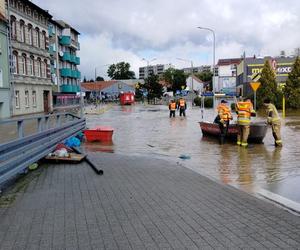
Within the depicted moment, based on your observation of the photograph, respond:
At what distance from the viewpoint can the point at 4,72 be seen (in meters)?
38.7

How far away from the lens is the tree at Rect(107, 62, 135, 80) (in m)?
182

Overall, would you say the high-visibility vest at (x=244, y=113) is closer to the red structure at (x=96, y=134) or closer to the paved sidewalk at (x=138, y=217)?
the red structure at (x=96, y=134)

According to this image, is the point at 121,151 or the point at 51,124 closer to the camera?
the point at 51,124

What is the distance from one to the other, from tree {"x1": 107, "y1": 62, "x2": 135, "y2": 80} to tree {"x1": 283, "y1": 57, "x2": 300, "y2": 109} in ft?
452

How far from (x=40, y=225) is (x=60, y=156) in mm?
5259

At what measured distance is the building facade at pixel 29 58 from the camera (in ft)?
145

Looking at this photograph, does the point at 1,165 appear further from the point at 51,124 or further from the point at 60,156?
the point at 51,124

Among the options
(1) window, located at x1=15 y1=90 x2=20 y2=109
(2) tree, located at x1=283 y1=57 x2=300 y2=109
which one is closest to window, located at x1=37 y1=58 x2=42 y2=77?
(1) window, located at x1=15 y1=90 x2=20 y2=109

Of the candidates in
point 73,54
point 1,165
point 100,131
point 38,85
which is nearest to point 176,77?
point 73,54

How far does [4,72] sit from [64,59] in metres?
43.2

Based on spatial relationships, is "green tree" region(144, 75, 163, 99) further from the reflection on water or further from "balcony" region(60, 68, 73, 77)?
the reflection on water

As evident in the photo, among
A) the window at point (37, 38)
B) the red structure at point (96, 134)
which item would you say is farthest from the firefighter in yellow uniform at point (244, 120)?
the window at point (37, 38)

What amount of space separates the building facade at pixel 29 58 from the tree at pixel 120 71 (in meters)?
125

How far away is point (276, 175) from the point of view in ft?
34.0
